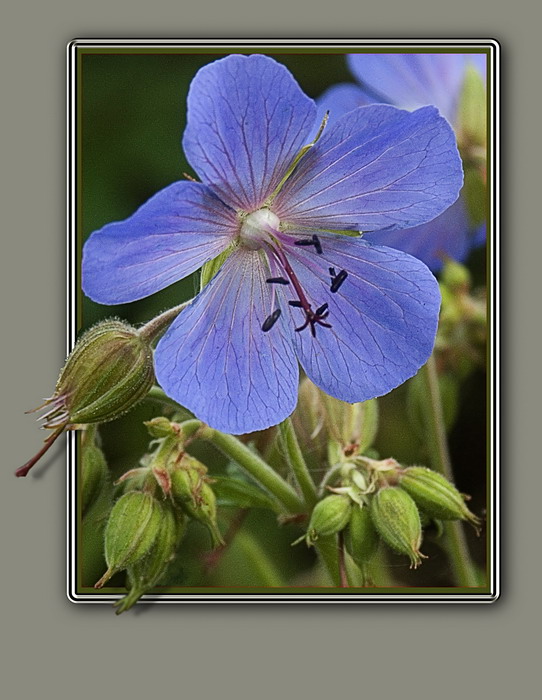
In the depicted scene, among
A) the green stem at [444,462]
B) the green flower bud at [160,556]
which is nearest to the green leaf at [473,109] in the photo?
the green stem at [444,462]

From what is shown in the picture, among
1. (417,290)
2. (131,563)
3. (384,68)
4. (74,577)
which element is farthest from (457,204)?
(74,577)

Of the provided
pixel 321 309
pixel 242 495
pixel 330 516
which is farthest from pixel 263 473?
pixel 321 309

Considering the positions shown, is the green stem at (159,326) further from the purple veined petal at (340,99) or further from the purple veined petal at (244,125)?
the purple veined petal at (340,99)

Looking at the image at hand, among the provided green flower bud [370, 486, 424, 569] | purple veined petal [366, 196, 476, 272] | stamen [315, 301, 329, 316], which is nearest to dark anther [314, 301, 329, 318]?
stamen [315, 301, 329, 316]

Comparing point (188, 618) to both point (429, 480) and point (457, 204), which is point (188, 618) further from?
point (457, 204)

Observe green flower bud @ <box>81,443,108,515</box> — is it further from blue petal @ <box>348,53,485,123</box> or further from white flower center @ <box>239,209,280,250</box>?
blue petal @ <box>348,53,485,123</box>

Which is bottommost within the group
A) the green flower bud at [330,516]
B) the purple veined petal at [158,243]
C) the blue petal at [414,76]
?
the green flower bud at [330,516]
